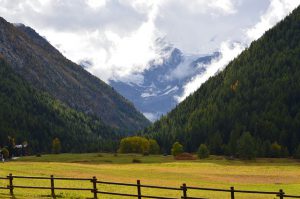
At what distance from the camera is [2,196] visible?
5916 cm

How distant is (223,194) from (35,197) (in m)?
30.5

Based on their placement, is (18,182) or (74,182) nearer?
(18,182)

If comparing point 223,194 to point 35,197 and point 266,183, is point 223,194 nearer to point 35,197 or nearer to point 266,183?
point 266,183

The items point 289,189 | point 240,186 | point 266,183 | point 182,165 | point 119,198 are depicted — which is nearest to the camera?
point 119,198

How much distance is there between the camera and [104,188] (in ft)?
260

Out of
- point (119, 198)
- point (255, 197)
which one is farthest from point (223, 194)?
point (119, 198)

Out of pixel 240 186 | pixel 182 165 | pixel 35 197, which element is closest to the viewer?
pixel 35 197

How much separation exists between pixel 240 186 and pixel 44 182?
3371cm

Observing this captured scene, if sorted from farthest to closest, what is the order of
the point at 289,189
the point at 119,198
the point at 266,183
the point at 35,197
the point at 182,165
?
the point at 182,165 → the point at 266,183 → the point at 289,189 → the point at 119,198 → the point at 35,197

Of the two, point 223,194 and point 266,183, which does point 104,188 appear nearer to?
point 223,194

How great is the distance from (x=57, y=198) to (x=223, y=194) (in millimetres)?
27955

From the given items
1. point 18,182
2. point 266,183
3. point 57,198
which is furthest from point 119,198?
point 266,183

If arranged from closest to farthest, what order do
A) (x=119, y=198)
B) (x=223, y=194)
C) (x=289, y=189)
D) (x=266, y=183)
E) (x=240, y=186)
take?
(x=119, y=198) → (x=223, y=194) → (x=289, y=189) → (x=240, y=186) → (x=266, y=183)

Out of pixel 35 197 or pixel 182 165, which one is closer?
pixel 35 197
